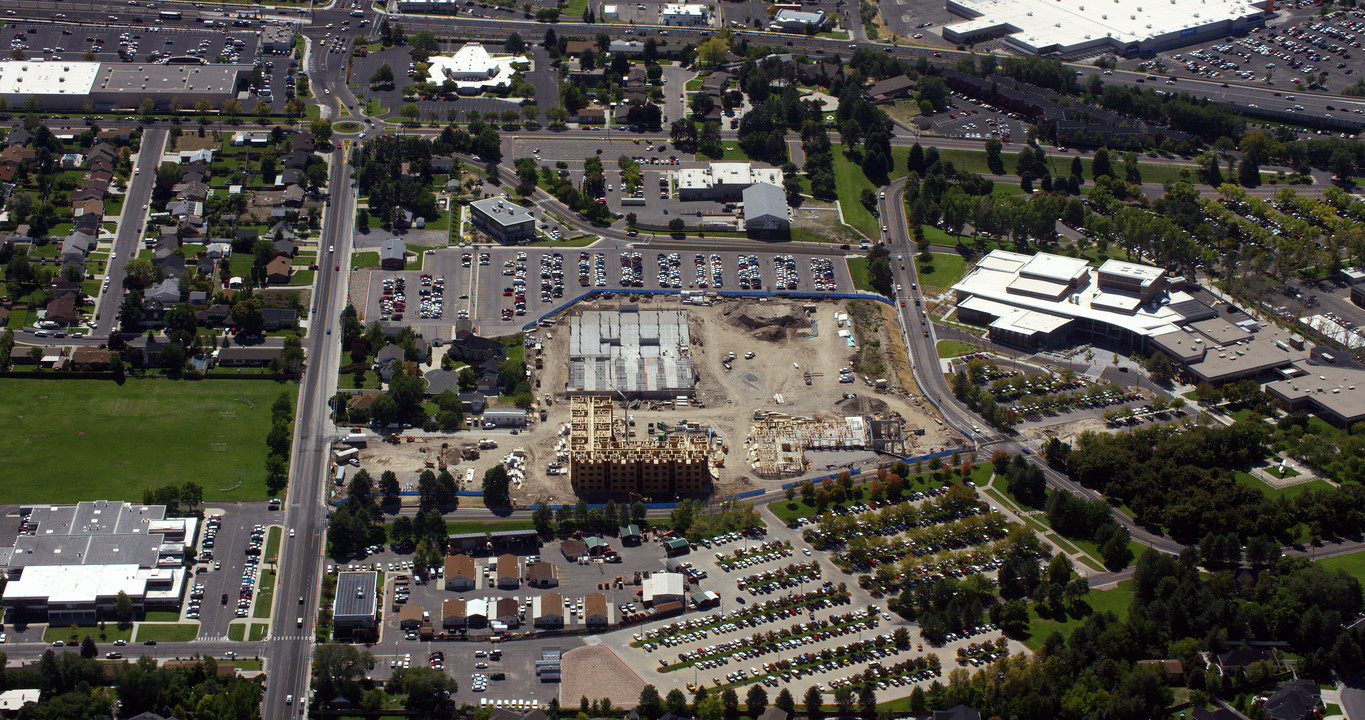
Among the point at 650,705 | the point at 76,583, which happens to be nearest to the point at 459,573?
the point at 650,705

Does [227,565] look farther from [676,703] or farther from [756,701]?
[756,701]

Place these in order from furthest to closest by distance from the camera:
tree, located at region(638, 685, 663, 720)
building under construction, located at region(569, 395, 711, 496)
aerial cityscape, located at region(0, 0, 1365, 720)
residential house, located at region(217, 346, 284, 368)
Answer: residential house, located at region(217, 346, 284, 368), building under construction, located at region(569, 395, 711, 496), aerial cityscape, located at region(0, 0, 1365, 720), tree, located at region(638, 685, 663, 720)

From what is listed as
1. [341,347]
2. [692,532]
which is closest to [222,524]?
[341,347]

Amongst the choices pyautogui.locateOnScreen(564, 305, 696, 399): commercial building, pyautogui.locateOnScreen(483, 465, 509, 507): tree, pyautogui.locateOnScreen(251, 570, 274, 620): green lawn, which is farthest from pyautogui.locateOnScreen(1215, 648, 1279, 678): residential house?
pyautogui.locateOnScreen(251, 570, 274, 620): green lawn

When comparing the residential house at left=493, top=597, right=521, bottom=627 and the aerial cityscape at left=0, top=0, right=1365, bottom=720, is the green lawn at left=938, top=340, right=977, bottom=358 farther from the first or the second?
the residential house at left=493, top=597, right=521, bottom=627

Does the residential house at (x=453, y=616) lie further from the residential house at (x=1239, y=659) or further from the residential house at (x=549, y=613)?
the residential house at (x=1239, y=659)

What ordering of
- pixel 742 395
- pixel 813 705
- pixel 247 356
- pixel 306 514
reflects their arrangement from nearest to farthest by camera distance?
pixel 813 705 → pixel 306 514 → pixel 247 356 → pixel 742 395

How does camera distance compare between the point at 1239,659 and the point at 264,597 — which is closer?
the point at 1239,659
